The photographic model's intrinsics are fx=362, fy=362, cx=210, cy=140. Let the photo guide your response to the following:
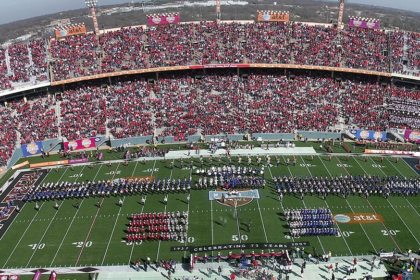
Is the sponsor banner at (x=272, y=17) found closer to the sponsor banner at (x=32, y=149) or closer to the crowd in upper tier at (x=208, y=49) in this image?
the crowd in upper tier at (x=208, y=49)

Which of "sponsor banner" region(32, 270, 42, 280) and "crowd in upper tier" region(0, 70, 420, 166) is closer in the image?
"sponsor banner" region(32, 270, 42, 280)

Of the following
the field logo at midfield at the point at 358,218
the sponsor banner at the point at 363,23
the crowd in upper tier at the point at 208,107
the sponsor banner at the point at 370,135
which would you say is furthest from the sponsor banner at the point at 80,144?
the sponsor banner at the point at 363,23

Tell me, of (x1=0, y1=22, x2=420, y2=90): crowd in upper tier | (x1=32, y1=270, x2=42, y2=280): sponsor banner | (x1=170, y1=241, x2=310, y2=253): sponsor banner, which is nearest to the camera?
(x1=32, y1=270, x2=42, y2=280): sponsor banner

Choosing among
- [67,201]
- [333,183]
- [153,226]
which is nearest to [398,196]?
[333,183]

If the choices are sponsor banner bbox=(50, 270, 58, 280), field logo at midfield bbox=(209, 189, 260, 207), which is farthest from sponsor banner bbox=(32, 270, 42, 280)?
field logo at midfield bbox=(209, 189, 260, 207)

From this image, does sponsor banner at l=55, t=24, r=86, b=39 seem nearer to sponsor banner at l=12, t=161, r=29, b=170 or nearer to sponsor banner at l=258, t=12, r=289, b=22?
sponsor banner at l=12, t=161, r=29, b=170

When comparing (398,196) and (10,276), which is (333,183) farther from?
(10,276)

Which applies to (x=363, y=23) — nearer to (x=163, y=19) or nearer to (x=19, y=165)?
(x=163, y=19)
